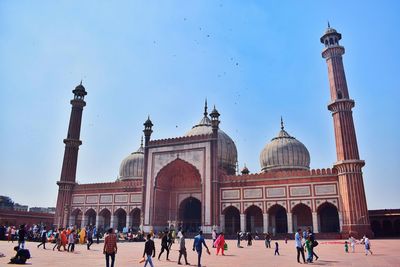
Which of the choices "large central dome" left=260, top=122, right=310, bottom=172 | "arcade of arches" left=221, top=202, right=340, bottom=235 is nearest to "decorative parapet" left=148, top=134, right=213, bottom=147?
"arcade of arches" left=221, top=202, right=340, bottom=235

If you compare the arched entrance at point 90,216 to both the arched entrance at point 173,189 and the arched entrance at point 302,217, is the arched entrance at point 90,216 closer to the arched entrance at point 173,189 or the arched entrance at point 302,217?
the arched entrance at point 173,189

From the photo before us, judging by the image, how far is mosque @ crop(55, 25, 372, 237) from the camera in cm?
2298

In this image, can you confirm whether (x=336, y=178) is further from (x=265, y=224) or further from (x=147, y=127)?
(x=147, y=127)

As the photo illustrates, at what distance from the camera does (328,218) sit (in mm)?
24219

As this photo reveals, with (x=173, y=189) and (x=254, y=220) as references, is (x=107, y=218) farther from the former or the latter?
(x=254, y=220)

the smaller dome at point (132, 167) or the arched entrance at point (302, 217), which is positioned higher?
the smaller dome at point (132, 167)

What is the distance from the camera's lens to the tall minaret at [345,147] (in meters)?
21.1

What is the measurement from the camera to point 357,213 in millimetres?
21141

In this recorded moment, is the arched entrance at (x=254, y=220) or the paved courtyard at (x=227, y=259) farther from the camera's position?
the arched entrance at (x=254, y=220)

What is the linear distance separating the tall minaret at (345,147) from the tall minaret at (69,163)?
79.3 ft

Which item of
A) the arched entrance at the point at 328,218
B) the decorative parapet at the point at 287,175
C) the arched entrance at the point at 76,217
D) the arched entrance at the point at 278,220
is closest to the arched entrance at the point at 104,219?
the arched entrance at the point at 76,217

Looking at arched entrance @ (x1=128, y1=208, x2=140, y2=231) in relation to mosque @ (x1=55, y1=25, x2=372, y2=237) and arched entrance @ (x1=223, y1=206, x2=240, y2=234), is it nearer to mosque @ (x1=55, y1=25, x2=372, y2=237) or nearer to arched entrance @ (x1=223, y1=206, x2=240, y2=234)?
mosque @ (x1=55, y1=25, x2=372, y2=237)

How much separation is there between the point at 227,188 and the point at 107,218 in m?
13.6

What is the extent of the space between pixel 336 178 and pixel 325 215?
323 cm
